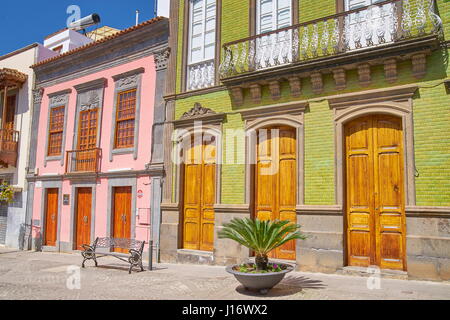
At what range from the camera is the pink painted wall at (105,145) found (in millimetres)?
12258

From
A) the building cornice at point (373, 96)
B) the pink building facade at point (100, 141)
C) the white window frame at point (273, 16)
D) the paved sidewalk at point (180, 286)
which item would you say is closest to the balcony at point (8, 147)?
the pink building facade at point (100, 141)

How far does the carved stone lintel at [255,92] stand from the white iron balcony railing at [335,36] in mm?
393

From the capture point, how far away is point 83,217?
13992 mm

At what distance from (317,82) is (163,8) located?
20.7 feet

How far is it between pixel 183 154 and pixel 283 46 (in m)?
4.02

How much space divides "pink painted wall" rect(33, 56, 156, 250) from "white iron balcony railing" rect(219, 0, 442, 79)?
10.5ft

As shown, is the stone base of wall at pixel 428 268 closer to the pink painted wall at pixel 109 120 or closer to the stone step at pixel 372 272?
the stone step at pixel 372 272

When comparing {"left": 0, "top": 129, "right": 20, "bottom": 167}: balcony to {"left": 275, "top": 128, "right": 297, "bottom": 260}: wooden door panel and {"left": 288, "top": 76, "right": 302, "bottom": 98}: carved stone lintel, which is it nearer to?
{"left": 275, "top": 128, "right": 297, "bottom": 260}: wooden door panel

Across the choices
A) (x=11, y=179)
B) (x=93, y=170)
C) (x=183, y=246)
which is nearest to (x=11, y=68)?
(x=11, y=179)

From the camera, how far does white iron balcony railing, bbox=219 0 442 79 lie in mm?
7879

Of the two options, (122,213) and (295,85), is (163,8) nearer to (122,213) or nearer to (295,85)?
(295,85)

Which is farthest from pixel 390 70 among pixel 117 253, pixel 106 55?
pixel 106 55

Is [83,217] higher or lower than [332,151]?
lower

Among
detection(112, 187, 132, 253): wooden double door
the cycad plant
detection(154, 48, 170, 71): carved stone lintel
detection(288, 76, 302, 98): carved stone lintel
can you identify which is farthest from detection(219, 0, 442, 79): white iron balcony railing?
detection(112, 187, 132, 253): wooden double door
